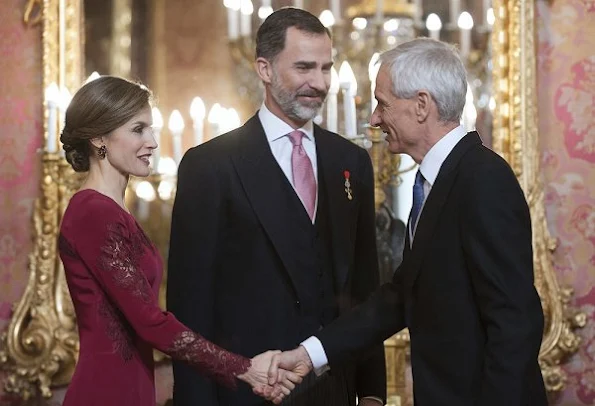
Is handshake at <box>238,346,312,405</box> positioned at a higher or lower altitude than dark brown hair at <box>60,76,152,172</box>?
lower

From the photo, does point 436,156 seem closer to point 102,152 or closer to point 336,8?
point 102,152

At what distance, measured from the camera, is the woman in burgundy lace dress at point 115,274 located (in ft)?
7.46

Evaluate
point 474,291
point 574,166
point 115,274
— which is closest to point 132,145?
point 115,274

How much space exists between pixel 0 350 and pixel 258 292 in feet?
4.83

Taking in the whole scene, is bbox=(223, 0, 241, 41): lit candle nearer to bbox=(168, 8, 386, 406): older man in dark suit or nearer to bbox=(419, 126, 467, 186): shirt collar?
bbox=(168, 8, 386, 406): older man in dark suit

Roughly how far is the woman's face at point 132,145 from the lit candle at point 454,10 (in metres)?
1.41

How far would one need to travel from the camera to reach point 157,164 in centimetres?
352

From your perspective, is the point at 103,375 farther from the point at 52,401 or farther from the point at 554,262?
the point at 554,262

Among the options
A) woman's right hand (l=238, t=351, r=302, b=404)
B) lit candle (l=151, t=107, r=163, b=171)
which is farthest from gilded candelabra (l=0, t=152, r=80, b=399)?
woman's right hand (l=238, t=351, r=302, b=404)

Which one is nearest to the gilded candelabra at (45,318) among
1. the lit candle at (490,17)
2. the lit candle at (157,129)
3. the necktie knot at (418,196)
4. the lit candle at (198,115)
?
the lit candle at (157,129)

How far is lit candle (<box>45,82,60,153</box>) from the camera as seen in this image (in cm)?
340

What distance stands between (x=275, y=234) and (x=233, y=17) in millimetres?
1271

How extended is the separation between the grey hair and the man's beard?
0.46 m

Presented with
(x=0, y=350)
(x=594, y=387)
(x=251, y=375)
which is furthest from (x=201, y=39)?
(x=594, y=387)
